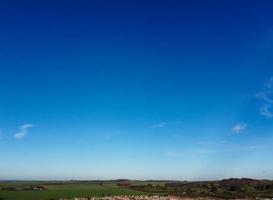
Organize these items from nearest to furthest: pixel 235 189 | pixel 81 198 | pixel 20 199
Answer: pixel 20 199 < pixel 81 198 < pixel 235 189

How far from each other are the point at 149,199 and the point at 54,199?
29.5 meters

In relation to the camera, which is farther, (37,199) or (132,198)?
(132,198)

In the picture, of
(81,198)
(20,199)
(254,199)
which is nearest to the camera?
(20,199)

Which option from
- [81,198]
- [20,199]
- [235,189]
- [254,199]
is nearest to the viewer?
[20,199]

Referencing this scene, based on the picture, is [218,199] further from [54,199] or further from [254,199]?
[54,199]

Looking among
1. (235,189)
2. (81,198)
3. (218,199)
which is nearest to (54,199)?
(81,198)

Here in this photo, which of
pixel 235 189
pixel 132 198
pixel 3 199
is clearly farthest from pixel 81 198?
pixel 235 189

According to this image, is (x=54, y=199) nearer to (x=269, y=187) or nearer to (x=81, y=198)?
(x=81, y=198)

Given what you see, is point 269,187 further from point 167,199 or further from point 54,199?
point 54,199

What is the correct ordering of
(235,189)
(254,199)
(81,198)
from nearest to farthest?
(254,199) → (81,198) → (235,189)

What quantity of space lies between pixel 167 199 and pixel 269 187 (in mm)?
67493

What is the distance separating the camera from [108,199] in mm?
117250

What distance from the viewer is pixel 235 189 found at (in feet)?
523

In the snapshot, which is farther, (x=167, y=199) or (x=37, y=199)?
(x=167, y=199)
